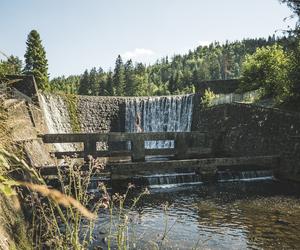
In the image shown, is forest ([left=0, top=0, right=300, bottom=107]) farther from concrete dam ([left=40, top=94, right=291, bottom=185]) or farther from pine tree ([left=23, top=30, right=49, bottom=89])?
concrete dam ([left=40, top=94, right=291, bottom=185])

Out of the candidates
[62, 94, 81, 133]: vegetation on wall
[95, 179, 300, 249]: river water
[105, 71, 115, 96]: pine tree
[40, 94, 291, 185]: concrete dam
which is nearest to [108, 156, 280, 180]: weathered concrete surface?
[40, 94, 291, 185]: concrete dam

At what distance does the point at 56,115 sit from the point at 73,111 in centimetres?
220

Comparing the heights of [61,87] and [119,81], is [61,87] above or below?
below

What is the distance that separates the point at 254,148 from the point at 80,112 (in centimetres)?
1558

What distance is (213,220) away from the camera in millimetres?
11688

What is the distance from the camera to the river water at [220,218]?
9484 mm

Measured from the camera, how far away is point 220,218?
11.9m

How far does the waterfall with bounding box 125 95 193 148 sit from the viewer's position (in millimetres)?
32312

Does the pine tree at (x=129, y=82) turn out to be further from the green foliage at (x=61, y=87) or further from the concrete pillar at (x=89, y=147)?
the concrete pillar at (x=89, y=147)

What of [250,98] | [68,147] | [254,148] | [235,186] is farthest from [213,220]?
[68,147]

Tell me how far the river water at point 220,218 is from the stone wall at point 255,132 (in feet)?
6.97

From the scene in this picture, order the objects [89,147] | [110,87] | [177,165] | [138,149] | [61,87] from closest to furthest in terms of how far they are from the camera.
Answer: [177,165]
[138,149]
[89,147]
[110,87]
[61,87]

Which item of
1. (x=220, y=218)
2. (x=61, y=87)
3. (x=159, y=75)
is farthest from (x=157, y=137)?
(x=159, y=75)

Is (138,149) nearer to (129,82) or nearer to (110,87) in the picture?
(110,87)
